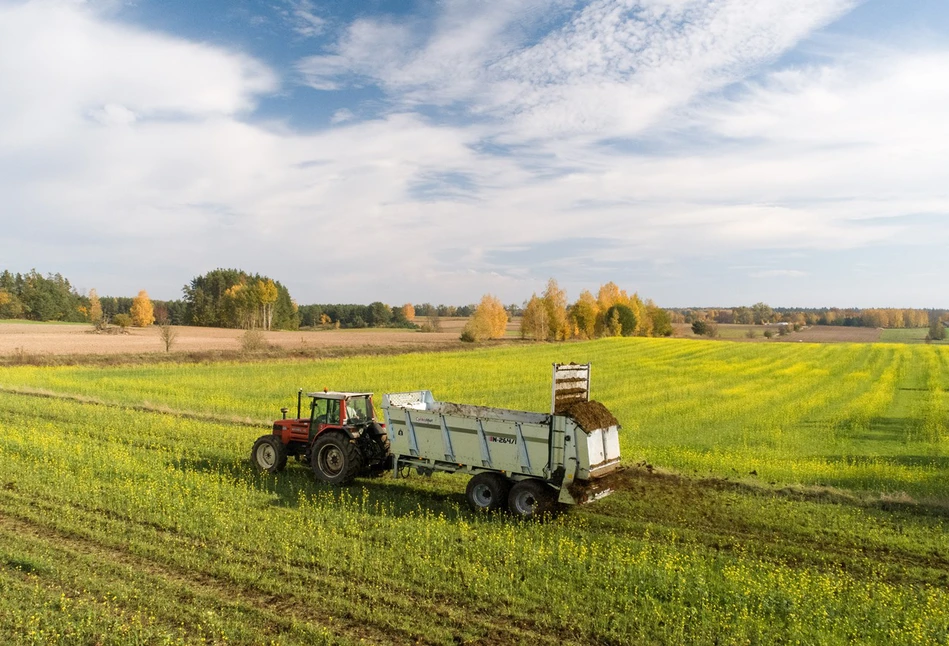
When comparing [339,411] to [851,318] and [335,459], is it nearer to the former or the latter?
[335,459]

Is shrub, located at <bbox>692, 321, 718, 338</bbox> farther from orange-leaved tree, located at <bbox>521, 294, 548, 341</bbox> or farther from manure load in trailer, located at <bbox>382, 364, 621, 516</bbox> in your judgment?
manure load in trailer, located at <bbox>382, 364, 621, 516</bbox>

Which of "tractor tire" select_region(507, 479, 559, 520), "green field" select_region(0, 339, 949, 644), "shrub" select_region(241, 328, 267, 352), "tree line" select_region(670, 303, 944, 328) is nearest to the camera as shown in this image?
"green field" select_region(0, 339, 949, 644)

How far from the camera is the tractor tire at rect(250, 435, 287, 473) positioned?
14688mm

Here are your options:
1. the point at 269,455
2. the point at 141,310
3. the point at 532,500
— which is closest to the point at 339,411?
the point at 269,455

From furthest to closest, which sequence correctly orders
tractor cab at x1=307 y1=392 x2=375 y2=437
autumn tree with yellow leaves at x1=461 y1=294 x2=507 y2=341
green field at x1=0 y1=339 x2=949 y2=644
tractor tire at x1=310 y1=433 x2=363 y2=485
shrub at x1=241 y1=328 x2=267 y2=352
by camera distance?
autumn tree with yellow leaves at x1=461 y1=294 x2=507 y2=341
shrub at x1=241 y1=328 x2=267 y2=352
tractor cab at x1=307 y1=392 x2=375 y2=437
tractor tire at x1=310 y1=433 x2=363 y2=485
green field at x1=0 y1=339 x2=949 y2=644

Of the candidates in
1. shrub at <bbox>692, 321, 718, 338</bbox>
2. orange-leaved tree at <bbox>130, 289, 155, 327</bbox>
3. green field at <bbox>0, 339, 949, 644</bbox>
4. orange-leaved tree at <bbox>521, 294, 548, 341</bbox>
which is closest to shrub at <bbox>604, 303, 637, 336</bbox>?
orange-leaved tree at <bbox>521, 294, 548, 341</bbox>

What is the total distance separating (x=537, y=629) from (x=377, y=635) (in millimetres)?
1824

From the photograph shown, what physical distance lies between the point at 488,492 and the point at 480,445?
88cm

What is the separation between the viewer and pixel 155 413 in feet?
77.1

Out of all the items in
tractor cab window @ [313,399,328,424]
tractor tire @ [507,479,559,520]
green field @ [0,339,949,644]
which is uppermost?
tractor cab window @ [313,399,328,424]

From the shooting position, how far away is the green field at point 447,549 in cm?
745

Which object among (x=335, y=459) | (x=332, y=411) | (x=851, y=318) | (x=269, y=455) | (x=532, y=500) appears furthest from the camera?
(x=851, y=318)

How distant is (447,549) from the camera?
382 inches

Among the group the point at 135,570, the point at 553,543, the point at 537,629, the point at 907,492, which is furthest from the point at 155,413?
the point at 907,492
